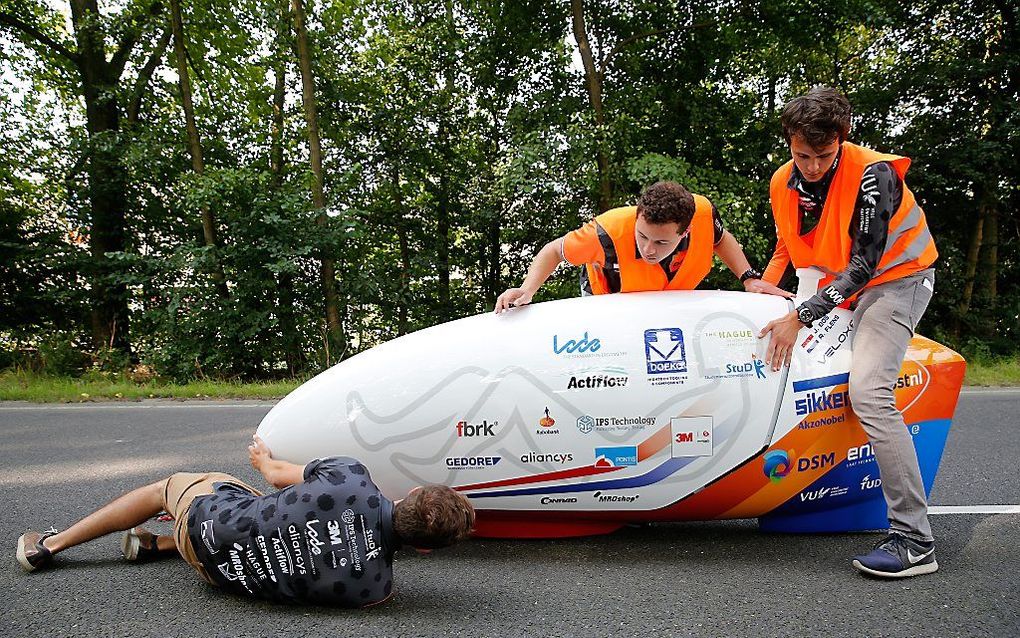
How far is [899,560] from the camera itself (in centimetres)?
282

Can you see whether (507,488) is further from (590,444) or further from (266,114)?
(266,114)

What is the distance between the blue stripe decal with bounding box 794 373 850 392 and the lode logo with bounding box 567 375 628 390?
0.77m

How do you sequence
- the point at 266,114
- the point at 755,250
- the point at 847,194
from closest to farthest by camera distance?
1. the point at 847,194
2. the point at 755,250
3. the point at 266,114

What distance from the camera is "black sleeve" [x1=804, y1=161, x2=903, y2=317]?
2848mm

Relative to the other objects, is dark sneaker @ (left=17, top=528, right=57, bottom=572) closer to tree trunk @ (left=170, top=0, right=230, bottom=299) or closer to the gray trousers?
the gray trousers

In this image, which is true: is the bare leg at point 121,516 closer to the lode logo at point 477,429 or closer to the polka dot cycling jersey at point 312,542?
the polka dot cycling jersey at point 312,542

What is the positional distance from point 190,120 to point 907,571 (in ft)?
40.8

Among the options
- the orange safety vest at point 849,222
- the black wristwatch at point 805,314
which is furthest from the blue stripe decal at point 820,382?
the orange safety vest at point 849,222

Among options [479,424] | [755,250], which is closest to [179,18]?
[755,250]

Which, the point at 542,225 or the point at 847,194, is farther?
the point at 542,225

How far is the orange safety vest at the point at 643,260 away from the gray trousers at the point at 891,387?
0.80 m

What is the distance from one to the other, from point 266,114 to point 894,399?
12.8 meters

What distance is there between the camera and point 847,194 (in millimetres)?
2930

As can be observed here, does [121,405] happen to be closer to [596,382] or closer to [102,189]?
[596,382]
